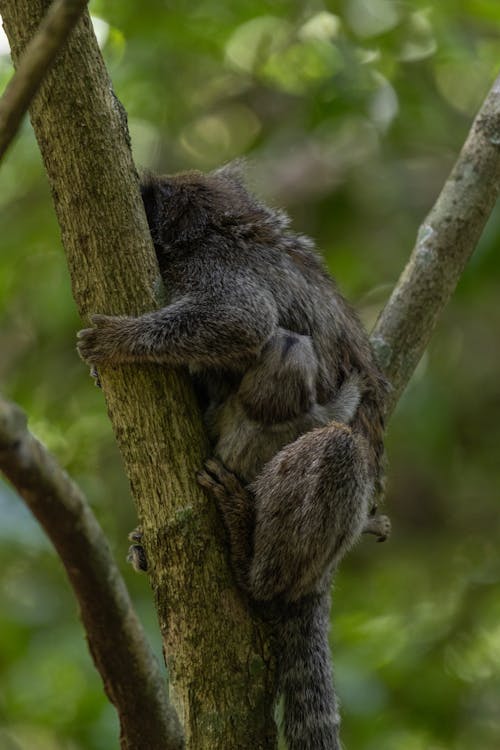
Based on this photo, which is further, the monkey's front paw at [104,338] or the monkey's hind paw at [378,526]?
the monkey's hind paw at [378,526]

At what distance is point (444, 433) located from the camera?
7.55 m

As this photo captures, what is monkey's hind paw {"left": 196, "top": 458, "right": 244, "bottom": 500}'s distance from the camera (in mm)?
4250

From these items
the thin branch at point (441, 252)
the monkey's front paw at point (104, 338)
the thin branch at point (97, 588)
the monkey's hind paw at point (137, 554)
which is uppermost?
the thin branch at point (441, 252)

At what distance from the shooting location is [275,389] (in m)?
4.87

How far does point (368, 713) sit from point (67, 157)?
3552 millimetres

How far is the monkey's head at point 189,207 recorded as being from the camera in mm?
5383

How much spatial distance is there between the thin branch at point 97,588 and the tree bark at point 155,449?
2.65 ft

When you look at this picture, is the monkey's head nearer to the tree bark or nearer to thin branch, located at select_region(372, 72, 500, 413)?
thin branch, located at select_region(372, 72, 500, 413)

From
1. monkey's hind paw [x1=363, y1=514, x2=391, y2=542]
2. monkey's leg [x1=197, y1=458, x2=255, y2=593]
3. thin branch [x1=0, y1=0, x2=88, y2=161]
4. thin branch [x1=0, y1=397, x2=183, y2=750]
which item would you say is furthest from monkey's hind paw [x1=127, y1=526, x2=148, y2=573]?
thin branch [x1=0, y1=0, x2=88, y2=161]

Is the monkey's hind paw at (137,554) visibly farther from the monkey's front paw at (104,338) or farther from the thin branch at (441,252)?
the thin branch at (441,252)

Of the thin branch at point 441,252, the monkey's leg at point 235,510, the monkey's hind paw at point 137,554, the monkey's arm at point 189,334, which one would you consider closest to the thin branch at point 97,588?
the monkey's leg at point 235,510

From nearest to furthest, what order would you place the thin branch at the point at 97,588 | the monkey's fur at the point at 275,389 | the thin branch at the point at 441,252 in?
1. the thin branch at the point at 97,588
2. the monkey's fur at the point at 275,389
3. the thin branch at the point at 441,252

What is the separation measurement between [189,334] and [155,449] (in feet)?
2.41

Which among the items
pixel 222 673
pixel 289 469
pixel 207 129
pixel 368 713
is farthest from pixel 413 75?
pixel 222 673
